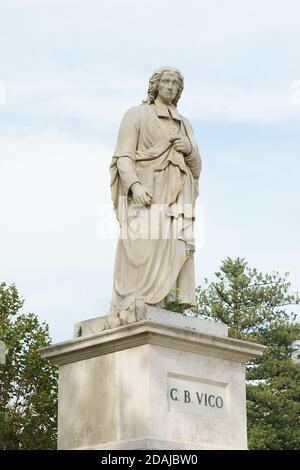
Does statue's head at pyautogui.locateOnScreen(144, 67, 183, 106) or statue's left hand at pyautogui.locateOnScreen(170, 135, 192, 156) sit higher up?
statue's head at pyautogui.locateOnScreen(144, 67, 183, 106)

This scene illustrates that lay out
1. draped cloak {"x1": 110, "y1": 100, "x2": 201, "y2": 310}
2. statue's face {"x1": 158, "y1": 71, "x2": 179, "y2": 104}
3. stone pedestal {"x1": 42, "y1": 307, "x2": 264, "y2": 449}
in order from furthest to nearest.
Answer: statue's face {"x1": 158, "y1": 71, "x2": 179, "y2": 104} → draped cloak {"x1": 110, "y1": 100, "x2": 201, "y2": 310} → stone pedestal {"x1": 42, "y1": 307, "x2": 264, "y2": 449}

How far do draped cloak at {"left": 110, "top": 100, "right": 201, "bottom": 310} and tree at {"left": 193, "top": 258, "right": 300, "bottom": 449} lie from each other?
939 inches

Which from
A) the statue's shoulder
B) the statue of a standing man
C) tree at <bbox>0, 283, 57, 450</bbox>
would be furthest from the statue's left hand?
tree at <bbox>0, 283, 57, 450</bbox>

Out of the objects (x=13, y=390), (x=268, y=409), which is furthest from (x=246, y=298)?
(x=13, y=390)

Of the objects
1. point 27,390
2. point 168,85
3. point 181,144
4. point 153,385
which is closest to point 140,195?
→ point 181,144

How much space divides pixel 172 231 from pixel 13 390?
20887 millimetres

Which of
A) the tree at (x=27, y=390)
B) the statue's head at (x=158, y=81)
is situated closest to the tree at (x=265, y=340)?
the tree at (x=27, y=390)

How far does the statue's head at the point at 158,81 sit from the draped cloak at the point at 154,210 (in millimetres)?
117

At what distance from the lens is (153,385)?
498 inches

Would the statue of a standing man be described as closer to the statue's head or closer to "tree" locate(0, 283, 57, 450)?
the statue's head

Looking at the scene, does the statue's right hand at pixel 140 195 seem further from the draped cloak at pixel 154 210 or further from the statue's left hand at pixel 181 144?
the statue's left hand at pixel 181 144

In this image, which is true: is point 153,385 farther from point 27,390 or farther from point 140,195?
point 27,390

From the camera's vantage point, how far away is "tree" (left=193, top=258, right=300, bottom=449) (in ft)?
130

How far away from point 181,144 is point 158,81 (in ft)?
3.07
